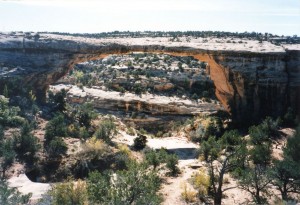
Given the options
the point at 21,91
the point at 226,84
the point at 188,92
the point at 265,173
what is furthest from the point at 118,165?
the point at 188,92

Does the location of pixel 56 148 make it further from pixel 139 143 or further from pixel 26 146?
pixel 139 143

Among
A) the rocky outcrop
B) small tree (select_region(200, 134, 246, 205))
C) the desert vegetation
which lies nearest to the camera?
the desert vegetation

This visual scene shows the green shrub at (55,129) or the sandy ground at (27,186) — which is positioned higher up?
the green shrub at (55,129)

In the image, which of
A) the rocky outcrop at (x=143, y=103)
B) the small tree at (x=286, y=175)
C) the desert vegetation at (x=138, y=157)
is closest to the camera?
the desert vegetation at (x=138, y=157)

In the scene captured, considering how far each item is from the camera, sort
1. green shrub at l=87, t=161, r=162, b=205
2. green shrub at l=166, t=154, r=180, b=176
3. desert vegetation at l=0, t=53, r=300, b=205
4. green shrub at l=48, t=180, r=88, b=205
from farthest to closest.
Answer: green shrub at l=166, t=154, r=180, b=176 → desert vegetation at l=0, t=53, r=300, b=205 → green shrub at l=48, t=180, r=88, b=205 → green shrub at l=87, t=161, r=162, b=205

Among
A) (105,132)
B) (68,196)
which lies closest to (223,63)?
(105,132)

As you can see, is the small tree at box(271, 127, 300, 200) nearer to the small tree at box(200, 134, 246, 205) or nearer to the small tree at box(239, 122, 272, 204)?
the small tree at box(239, 122, 272, 204)

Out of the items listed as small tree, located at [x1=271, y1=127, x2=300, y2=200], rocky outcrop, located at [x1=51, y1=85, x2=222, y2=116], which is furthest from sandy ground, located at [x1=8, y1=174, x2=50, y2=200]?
rocky outcrop, located at [x1=51, y1=85, x2=222, y2=116]

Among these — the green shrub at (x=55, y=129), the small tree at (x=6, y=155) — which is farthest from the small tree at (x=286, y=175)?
the green shrub at (x=55, y=129)

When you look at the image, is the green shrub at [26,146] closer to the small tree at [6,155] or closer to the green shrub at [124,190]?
the small tree at [6,155]
